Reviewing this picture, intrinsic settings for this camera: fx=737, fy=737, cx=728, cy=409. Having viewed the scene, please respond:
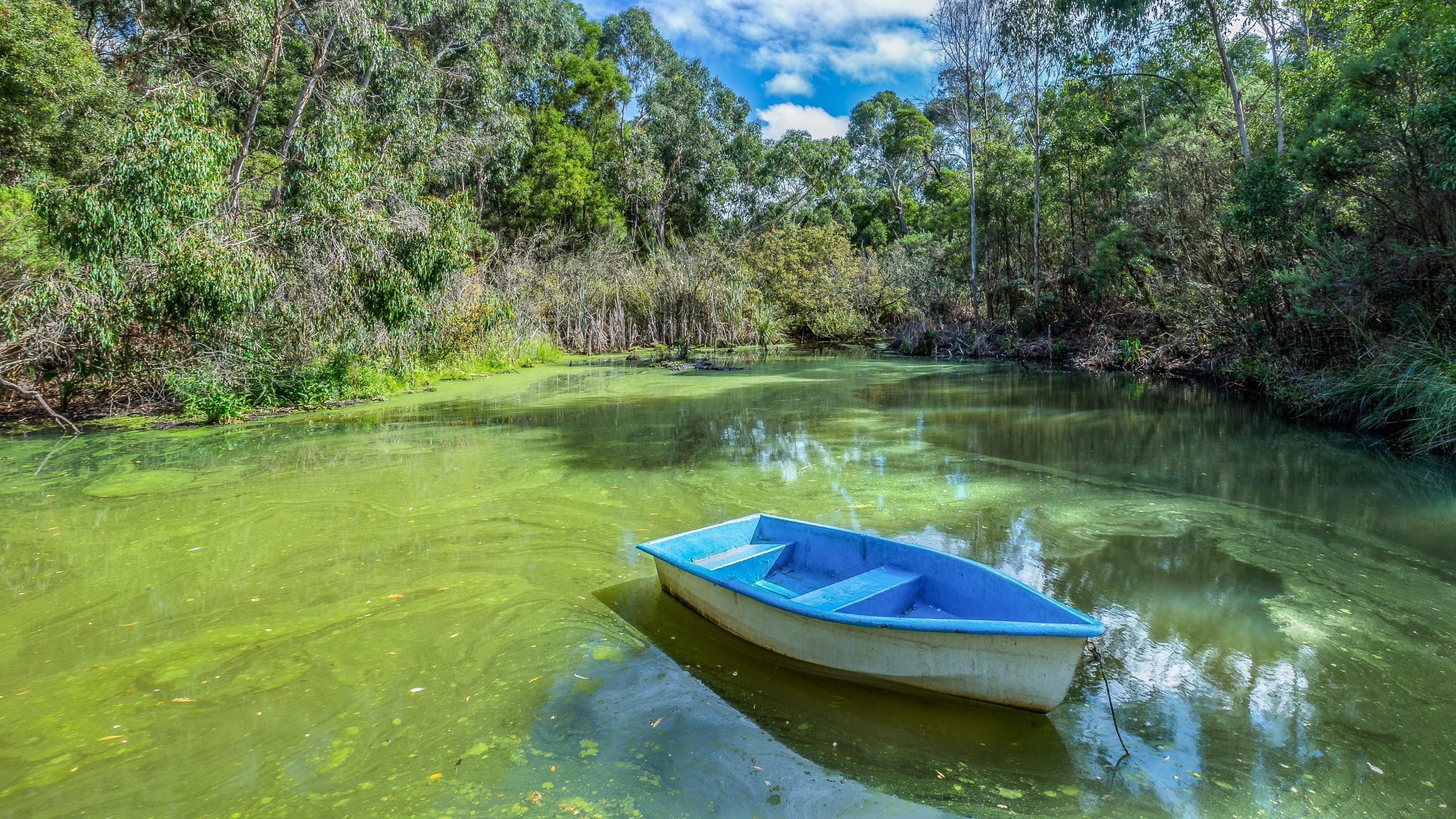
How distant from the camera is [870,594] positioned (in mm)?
3139

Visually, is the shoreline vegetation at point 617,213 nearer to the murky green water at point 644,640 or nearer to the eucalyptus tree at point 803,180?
the murky green water at point 644,640

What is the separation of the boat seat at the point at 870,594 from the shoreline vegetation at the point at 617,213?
6.57 metres

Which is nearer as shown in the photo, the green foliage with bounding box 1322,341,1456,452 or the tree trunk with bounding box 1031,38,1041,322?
the green foliage with bounding box 1322,341,1456,452

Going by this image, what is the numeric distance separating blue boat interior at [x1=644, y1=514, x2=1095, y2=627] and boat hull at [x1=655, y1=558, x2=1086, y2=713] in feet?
0.34

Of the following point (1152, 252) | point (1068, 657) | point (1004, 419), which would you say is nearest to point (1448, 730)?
point (1068, 657)

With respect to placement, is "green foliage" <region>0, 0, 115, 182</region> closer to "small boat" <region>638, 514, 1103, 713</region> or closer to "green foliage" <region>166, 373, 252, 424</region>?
"green foliage" <region>166, 373, 252, 424</region>

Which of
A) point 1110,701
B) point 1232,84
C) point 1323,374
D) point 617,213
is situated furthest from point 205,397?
point 617,213

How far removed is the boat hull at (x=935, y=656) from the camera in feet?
8.11

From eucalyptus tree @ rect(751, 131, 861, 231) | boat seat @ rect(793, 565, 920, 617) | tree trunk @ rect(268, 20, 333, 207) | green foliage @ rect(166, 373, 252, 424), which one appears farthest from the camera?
eucalyptus tree @ rect(751, 131, 861, 231)

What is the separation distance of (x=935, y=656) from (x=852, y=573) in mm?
1112

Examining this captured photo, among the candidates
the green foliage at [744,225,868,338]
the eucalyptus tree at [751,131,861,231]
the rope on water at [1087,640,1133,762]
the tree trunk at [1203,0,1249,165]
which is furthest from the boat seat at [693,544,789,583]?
the eucalyptus tree at [751,131,861,231]

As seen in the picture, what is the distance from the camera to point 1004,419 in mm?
9391

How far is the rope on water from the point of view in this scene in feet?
8.22

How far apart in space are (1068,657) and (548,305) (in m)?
18.5
